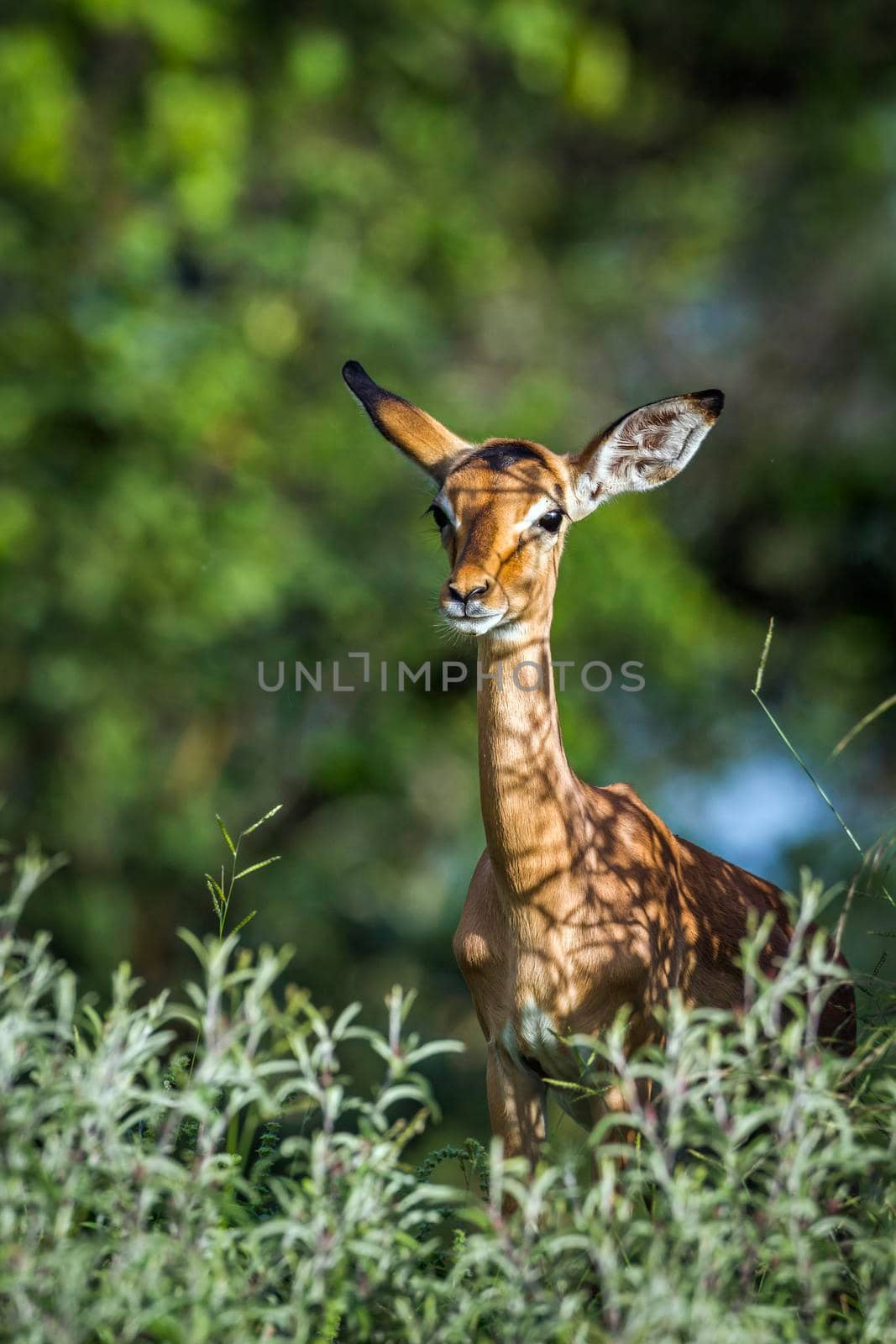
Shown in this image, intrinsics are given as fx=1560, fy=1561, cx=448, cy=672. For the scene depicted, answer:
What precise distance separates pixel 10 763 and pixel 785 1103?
1279 centimetres

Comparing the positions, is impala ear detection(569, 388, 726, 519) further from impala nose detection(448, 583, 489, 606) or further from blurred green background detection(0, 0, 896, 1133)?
blurred green background detection(0, 0, 896, 1133)

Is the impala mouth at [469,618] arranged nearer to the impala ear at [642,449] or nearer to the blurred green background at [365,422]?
the impala ear at [642,449]

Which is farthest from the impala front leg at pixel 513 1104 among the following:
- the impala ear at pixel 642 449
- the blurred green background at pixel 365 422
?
the blurred green background at pixel 365 422

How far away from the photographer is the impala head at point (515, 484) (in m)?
4.68

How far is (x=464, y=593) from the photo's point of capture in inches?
176

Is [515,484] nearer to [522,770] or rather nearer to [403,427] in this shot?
[403,427]

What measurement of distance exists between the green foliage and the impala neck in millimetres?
1519

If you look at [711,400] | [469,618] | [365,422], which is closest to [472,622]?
[469,618]

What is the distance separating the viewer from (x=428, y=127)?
14.2 metres

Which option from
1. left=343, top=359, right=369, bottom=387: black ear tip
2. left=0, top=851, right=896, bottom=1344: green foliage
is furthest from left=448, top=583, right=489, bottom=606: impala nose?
left=0, top=851, right=896, bottom=1344: green foliage

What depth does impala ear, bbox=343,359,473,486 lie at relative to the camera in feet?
18.0

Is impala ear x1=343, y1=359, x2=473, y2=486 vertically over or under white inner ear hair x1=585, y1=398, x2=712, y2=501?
over

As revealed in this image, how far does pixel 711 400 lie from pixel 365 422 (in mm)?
8273

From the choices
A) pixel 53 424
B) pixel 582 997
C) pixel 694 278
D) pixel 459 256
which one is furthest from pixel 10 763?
pixel 582 997
